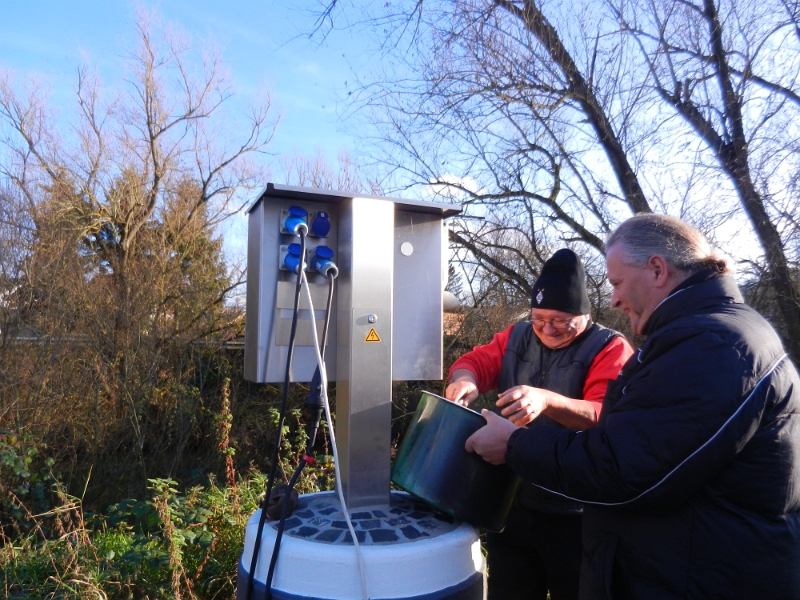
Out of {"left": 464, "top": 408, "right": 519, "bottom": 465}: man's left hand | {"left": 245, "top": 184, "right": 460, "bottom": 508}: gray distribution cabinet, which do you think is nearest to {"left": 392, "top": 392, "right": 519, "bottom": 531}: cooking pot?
{"left": 464, "top": 408, "right": 519, "bottom": 465}: man's left hand

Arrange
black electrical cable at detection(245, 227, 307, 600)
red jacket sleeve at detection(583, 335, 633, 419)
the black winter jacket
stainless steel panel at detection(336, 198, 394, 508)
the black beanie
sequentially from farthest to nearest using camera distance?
the black beanie, red jacket sleeve at detection(583, 335, 633, 419), stainless steel panel at detection(336, 198, 394, 508), black electrical cable at detection(245, 227, 307, 600), the black winter jacket

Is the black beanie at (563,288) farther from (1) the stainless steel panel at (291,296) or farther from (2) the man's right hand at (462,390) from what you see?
(1) the stainless steel panel at (291,296)

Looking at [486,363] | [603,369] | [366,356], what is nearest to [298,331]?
[366,356]

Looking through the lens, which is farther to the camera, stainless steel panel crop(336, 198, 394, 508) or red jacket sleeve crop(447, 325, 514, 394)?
red jacket sleeve crop(447, 325, 514, 394)

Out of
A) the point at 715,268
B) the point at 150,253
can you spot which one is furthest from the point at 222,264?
the point at 715,268

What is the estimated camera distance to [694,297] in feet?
5.27

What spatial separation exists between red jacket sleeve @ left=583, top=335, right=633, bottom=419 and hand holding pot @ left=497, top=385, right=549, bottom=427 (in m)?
0.29

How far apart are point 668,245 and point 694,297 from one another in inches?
7.1

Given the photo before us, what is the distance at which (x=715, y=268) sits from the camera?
1.69m

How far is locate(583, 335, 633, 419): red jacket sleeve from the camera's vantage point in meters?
2.23

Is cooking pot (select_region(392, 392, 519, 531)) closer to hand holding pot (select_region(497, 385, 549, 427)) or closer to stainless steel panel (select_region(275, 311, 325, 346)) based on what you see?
hand holding pot (select_region(497, 385, 549, 427))

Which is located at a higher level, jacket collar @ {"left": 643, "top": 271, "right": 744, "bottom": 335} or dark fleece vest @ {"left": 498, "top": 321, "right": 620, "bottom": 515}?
jacket collar @ {"left": 643, "top": 271, "right": 744, "bottom": 335}

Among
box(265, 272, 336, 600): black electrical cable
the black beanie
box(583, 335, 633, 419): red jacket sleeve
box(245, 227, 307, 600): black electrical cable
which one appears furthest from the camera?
the black beanie

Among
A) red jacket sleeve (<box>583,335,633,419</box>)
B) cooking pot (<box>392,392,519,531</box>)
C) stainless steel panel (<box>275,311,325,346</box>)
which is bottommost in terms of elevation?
cooking pot (<box>392,392,519,531</box>)
